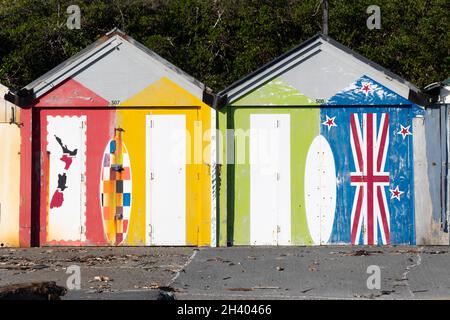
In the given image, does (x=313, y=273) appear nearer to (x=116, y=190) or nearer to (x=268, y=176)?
(x=268, y=176)

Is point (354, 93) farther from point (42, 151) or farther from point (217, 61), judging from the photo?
point (217, 61)

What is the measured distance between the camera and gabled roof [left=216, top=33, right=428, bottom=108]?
1323 cm

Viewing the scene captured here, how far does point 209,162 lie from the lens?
13.4 m

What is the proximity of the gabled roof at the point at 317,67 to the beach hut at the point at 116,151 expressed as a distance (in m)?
0.59

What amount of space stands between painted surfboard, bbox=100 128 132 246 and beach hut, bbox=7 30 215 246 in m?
0.02

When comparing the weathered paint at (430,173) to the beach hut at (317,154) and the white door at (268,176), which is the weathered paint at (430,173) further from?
the white door at (268,176)

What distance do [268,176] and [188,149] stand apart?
1498 mm

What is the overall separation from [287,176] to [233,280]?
12.0 ft

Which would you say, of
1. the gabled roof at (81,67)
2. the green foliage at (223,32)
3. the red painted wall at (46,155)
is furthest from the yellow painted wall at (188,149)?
the green foliage at (223,32)

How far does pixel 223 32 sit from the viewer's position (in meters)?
26.0

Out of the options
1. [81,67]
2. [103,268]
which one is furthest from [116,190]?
[103,268]

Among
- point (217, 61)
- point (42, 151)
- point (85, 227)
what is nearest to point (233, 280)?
point (85, 227)

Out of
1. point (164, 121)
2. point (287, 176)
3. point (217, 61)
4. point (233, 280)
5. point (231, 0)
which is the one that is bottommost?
point (233, 280)

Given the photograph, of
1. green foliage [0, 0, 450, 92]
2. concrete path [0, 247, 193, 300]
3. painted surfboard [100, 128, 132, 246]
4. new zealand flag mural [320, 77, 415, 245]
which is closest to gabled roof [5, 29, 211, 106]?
painted surfboard [100, 128, 132, 246]
